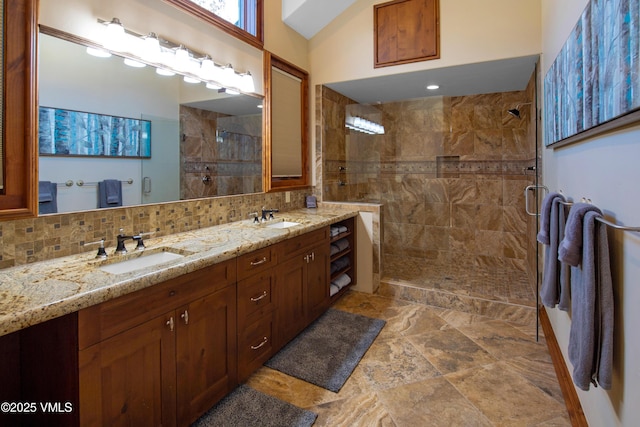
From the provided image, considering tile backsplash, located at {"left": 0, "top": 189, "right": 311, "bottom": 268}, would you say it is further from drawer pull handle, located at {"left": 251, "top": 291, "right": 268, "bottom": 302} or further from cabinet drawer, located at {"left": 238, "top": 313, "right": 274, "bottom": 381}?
cabinet drawer, located at {"left": 238, "top": 313, "right": 274, "bottom": 381}

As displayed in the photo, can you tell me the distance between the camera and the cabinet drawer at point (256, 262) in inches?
76.3

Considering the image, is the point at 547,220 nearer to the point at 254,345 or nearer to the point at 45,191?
the point at 254,345

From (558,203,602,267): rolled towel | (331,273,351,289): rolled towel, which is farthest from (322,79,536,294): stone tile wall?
(558,203,602,267): rolled towel

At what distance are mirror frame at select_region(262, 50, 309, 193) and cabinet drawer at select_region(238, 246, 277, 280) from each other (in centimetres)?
113

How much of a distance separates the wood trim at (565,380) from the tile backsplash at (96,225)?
2.47 meters

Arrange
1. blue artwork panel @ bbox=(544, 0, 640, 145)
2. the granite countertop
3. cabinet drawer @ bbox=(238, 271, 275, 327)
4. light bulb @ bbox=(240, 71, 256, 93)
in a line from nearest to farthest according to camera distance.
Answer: blue artwork panel @ bbox=(544, 0, 640, 145), the granite countertop, cabinet drawer @ bbox=(238, 271, 275, 327), light bulb @ bbox=(240, 71, 256, 93)

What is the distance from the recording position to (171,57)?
2.27 m

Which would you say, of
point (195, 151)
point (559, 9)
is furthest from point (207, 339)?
point (559, 9)

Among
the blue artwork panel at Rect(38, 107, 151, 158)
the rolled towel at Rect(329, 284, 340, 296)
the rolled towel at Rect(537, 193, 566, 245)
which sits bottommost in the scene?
the rolled towel at Rect(329, 284, 340, 296)

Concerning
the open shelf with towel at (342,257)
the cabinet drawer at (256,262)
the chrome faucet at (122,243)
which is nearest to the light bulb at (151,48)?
the chrome faucet at (122,243)

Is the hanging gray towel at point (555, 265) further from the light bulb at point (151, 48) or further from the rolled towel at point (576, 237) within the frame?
the light bulb at point (151, 48)

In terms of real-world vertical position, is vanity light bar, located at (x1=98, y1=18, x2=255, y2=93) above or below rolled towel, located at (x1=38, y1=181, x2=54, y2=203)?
above

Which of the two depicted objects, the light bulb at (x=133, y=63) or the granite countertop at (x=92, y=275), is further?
the light bulb at (x=133, y=63)

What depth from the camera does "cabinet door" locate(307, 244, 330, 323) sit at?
2713 mm
